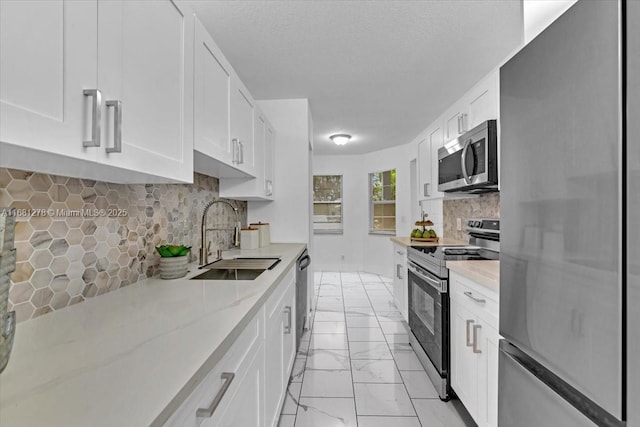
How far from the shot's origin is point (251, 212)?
11.6ft

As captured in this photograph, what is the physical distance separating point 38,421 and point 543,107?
4.16 ft

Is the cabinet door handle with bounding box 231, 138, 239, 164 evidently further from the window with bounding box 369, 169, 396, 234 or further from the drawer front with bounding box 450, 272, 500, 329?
the window with bounding box 369, 169, 396, 234

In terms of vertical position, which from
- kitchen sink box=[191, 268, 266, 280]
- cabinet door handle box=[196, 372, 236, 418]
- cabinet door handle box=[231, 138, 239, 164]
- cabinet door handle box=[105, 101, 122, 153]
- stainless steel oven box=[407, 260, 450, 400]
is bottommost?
stainless steel oven box=[407, 260, 450, 400]

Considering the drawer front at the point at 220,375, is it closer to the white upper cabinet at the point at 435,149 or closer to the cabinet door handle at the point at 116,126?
the cabinet door handle at the point at 116,126

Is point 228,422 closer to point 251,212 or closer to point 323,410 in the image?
point 323,410

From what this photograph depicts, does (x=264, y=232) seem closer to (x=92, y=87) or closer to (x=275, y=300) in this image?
(x=275, y=300)

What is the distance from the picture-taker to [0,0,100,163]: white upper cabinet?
1.92 feet

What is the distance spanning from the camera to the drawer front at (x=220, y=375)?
2.24 feet

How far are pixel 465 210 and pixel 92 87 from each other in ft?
11.7

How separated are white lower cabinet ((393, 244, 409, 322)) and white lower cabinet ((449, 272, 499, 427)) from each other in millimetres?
1334

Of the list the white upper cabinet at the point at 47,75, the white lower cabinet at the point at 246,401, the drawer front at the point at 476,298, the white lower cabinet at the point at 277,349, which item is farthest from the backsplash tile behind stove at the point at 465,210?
the white upper cabinet at the point at 47,75

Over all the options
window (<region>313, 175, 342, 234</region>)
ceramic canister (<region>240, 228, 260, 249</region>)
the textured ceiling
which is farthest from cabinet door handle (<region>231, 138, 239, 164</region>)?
window (<region>313, 175, 342, 234</region>)

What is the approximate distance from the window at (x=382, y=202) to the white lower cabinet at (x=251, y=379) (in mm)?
4468

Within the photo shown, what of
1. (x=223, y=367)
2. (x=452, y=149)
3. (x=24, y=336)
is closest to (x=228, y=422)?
(x=223, y=367)
